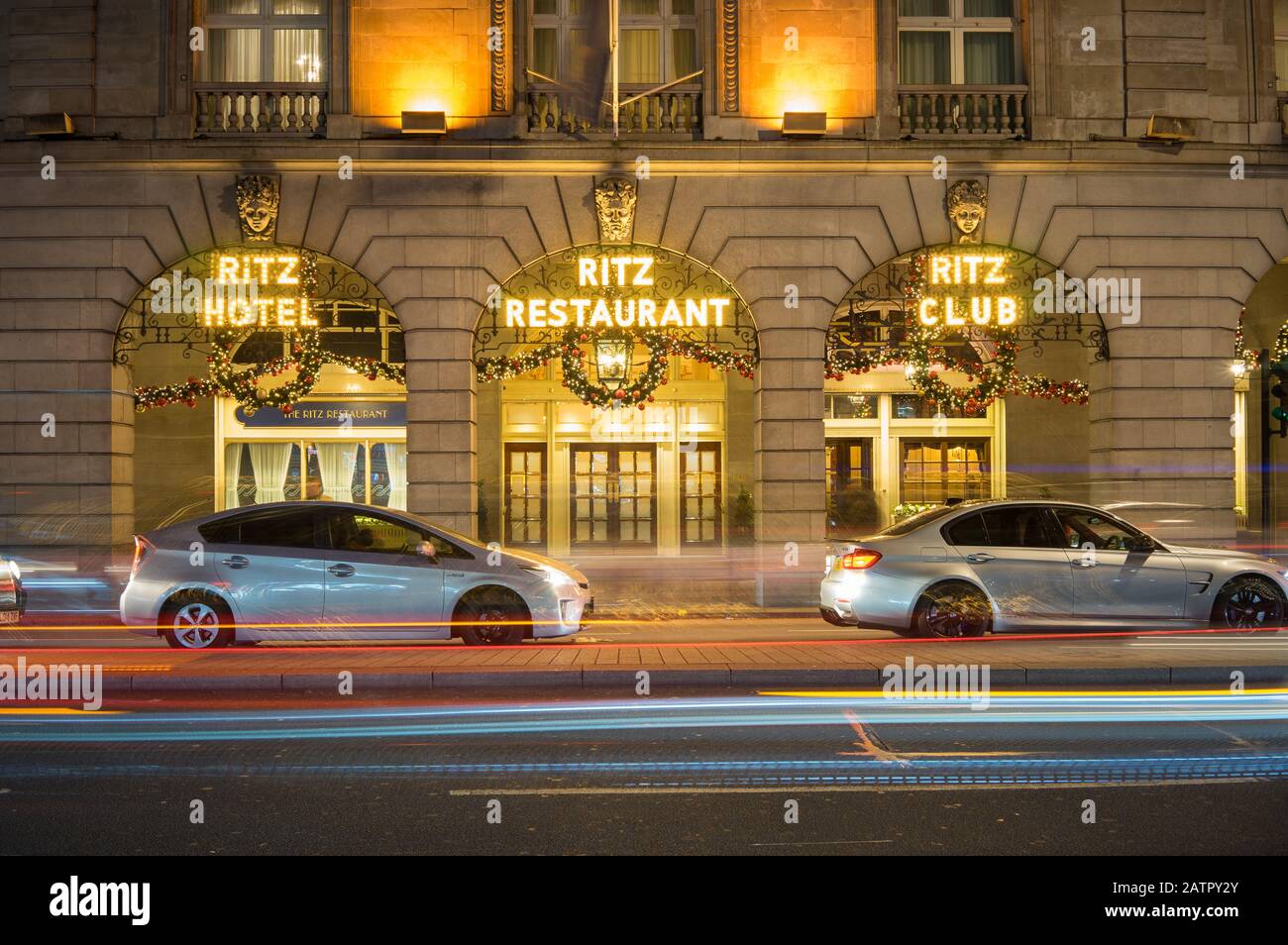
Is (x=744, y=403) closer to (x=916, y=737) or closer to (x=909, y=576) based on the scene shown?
(x=909, y=576)

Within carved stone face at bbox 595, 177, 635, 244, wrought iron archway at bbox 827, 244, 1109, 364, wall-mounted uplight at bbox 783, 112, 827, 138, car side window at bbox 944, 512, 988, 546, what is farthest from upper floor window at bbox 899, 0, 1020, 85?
car side window at bbox 944, 512, 988, 546

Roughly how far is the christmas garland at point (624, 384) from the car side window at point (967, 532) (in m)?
6.23

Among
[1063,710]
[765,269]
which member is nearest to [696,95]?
[765,269]

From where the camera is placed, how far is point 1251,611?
13352 mm

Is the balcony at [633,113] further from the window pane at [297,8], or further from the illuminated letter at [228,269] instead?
the illuminated letter at [228,269]

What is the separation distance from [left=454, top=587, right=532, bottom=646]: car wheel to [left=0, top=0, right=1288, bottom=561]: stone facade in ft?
17.0

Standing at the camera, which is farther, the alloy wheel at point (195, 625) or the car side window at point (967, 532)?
the car side window at point (967, 532)

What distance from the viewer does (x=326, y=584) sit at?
12.8 m

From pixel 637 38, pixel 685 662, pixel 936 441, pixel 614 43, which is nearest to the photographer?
pixel 685 662

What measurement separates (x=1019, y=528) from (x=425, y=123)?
34.6ft

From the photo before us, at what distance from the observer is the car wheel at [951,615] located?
13031 mm

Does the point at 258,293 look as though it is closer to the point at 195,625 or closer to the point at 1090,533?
the point at 195,625
